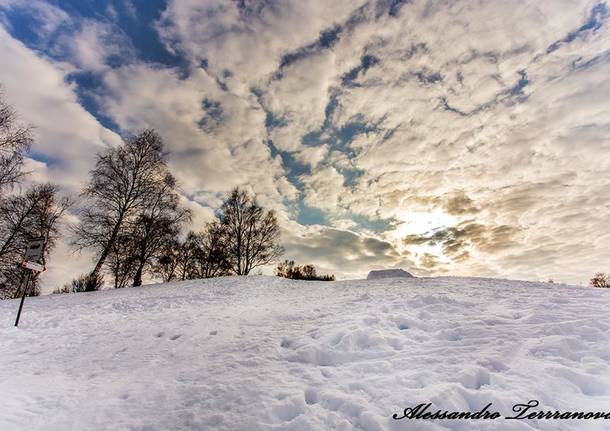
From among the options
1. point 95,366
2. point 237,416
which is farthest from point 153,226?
point 237,416

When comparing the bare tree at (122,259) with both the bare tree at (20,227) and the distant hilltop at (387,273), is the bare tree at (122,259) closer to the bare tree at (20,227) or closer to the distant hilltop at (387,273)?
the bare tree at (20,227)

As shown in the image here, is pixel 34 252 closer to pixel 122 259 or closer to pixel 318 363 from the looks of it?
pixel 318 363

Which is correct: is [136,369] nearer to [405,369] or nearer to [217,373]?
[217,373]

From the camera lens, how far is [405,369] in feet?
17.9

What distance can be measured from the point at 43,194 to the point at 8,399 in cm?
2296
